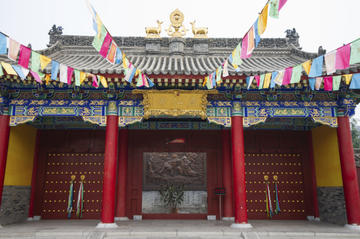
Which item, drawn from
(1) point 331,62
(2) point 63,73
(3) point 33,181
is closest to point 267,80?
(1) point 331,62

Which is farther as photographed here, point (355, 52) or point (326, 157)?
point (326, 157)

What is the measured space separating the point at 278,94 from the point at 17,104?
7412mm

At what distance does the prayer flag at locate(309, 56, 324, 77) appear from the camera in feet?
18.9

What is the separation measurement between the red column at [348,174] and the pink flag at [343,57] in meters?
3.24

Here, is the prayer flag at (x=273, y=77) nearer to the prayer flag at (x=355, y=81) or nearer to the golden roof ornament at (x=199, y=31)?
the prayer flag at (x=355, y=81)

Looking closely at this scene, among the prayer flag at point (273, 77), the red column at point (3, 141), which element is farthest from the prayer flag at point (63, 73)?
the prayer flag at point (273, 77)

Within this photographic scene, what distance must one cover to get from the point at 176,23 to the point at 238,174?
25.0 ft

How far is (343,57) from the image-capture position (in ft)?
17.6

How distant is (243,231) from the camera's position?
6953mm

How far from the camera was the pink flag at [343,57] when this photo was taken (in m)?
5.30

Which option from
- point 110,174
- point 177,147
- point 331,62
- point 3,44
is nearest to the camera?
point 3,44

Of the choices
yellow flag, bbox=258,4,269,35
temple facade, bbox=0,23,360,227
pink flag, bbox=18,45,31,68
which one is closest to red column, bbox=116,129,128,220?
temple facade, bbox=0,23,360,227

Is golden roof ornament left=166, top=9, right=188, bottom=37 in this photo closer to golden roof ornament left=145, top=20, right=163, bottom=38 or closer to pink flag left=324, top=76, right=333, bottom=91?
golden roof ornament left=145, top=20, right=163, bottom=38

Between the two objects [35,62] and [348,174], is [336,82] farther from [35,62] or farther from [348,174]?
[35,62]
